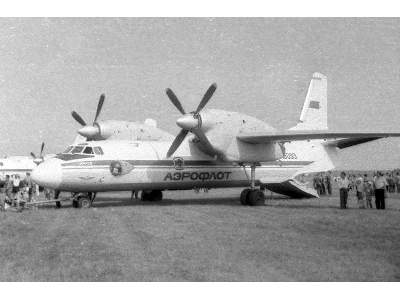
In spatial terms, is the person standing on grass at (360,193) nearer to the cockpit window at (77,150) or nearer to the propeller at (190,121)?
the propeller at (190,121)

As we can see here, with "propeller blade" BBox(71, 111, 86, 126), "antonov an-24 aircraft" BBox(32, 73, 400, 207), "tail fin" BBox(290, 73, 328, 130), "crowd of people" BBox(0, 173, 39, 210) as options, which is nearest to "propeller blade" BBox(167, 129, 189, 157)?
"antonov an-24 aircraft" BBox(32, 73, 400, 207)

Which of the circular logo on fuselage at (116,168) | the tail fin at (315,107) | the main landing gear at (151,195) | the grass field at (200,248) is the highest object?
the tail fin at (315,107)

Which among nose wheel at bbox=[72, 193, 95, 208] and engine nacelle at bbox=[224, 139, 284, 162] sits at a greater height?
engine nacelle at bbox=[224, 139, 284, 162]

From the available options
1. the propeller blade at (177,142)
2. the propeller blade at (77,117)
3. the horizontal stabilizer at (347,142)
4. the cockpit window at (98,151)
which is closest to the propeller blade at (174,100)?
the propeller blade at (177,142)

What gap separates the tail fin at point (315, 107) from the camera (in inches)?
1097

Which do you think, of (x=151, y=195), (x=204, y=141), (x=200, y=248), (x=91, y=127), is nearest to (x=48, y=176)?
(x=91, y=127)

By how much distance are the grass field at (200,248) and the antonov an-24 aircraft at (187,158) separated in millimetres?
3096

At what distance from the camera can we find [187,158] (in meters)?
21.6

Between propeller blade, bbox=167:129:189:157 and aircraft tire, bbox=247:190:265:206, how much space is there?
12.5ft

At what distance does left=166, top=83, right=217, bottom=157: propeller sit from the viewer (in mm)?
19500

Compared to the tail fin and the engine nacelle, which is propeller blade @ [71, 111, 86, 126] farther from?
the tail fin

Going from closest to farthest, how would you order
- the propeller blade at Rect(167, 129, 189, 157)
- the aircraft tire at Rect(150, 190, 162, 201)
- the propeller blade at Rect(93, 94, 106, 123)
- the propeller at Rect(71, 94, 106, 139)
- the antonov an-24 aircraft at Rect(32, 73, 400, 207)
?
the antonov an-24 aircraft at Rect(32, 73, 400, 207)
the propeller blade at Rect(167, 129, 189, 157)
the propeller at Rect(71, 94, 106, 139)
the aircraft tire at Rect(150, 190, 162, 201)
the propeller blade at Rect(93, 94, 106, 123)

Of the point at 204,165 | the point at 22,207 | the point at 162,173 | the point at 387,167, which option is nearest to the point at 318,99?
the point at 387,167

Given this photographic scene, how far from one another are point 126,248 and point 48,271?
2.16 metres
